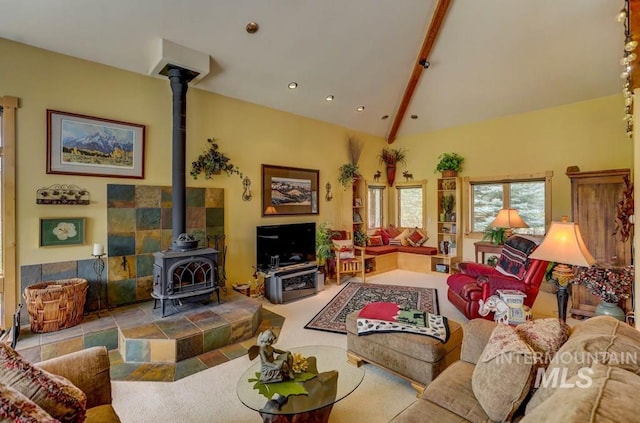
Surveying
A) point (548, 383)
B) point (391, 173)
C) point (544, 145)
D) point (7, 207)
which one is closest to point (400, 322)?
point (548, 383)

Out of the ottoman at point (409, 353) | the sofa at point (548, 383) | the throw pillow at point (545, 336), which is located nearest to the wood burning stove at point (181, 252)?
the ottoman at point (409, 353)

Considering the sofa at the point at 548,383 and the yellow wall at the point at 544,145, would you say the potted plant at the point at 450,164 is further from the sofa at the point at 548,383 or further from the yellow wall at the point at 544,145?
the sofa at the point at 548,383

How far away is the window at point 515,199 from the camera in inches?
214

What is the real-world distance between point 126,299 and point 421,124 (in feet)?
20.6

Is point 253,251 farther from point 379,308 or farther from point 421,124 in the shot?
point 421,124

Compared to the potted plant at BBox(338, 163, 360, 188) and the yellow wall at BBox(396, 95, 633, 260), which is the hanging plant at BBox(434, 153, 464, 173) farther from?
the potted plant at BBox(338, 163, 360, 188)

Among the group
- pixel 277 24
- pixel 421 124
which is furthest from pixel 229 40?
pixel 421 124

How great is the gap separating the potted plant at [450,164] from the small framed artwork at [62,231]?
621 cm

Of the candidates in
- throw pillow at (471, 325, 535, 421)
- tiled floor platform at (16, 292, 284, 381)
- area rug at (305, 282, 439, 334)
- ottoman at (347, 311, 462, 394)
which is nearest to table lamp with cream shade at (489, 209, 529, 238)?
area rug at (305, 282, 439, 334)

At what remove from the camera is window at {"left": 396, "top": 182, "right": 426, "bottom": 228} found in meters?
7.08

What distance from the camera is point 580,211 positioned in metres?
4.02

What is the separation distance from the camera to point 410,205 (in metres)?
7.33

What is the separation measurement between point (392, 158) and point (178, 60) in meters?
5.06

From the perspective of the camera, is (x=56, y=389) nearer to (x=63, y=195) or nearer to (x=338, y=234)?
(x=63, y=195)
